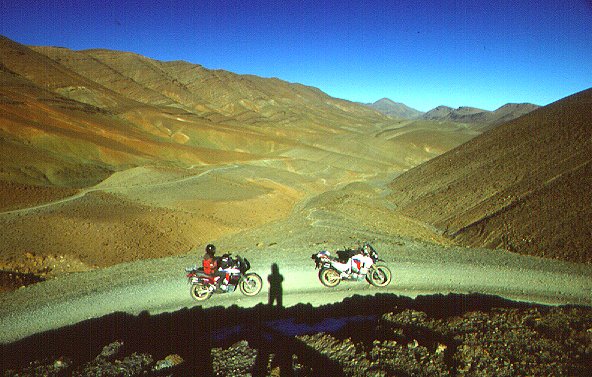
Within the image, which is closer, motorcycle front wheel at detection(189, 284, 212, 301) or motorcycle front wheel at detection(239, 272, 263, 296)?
motorcycle front wheel at detection(189, 284, 212, 301)

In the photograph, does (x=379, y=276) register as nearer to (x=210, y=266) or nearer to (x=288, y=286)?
(x=288, y=286)

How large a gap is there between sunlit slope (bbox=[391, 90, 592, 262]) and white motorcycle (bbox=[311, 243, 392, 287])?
Result: 26.4ft

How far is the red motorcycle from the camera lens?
10547mm

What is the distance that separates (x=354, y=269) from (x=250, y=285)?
11.3ft

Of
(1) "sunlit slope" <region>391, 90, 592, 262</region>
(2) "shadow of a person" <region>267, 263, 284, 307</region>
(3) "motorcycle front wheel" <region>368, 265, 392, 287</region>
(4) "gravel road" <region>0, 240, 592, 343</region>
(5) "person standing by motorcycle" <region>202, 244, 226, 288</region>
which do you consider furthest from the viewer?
(1) "sunlit slope" <region>391, 90, 592, 262</region>

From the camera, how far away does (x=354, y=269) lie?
11.1 meters

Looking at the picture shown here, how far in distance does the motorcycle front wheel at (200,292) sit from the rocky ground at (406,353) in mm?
3075

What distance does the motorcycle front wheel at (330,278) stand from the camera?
11.4m

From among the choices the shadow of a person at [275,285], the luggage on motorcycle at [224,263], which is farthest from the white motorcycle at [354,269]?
the luggage on motorcycle at [224,263]

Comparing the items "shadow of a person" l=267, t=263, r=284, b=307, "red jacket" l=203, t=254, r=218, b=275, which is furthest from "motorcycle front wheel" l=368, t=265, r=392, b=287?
"red jacket" l=203, t=254, r=218, b=275

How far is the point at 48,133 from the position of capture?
131 ft

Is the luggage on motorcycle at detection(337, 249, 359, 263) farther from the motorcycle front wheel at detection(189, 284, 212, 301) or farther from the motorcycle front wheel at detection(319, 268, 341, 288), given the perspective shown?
the motorcycle front wheel at detection(189, 284, 212, 301)

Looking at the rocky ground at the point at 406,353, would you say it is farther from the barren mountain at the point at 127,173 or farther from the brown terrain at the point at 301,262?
the barren mountain at the point at 127,173

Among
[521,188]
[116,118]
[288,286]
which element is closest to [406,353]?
[288,286]
